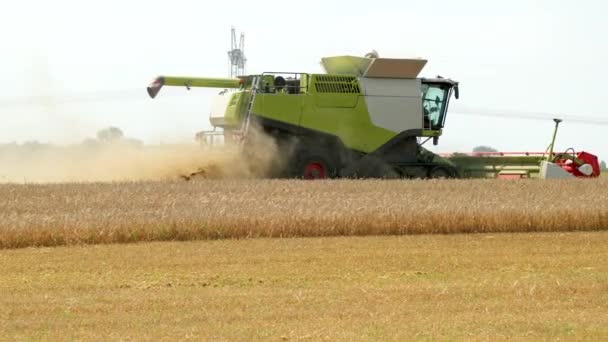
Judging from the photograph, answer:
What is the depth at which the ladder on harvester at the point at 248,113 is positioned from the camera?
25.9 meters

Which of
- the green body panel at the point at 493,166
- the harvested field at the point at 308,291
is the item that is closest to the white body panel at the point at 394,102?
the green body panel at the point at 493,166

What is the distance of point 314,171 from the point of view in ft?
88.0

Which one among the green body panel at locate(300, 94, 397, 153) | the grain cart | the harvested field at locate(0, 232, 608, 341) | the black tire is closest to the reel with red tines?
the grain cart

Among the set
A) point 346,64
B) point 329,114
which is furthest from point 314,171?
point 346,64

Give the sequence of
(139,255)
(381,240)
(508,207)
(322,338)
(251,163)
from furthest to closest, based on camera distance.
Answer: (251,163)
(508,207)
(381,240)
(139,255)
(322,338)

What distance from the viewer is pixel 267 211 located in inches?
680

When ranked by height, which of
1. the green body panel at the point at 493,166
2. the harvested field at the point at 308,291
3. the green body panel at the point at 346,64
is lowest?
the green body panel at the point at 493,166

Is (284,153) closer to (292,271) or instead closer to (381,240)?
(381,240)

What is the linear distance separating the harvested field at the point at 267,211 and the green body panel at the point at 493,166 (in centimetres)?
682

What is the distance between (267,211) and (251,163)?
885 centimetres

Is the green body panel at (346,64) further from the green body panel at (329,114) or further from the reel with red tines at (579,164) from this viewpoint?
the reel with red tines at (579,164)

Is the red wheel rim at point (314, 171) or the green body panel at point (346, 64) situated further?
the green body panel at point (346, 64)

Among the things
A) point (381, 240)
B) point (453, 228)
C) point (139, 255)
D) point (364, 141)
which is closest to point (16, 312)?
point (139, 255)

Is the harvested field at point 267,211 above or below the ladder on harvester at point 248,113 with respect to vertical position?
below
